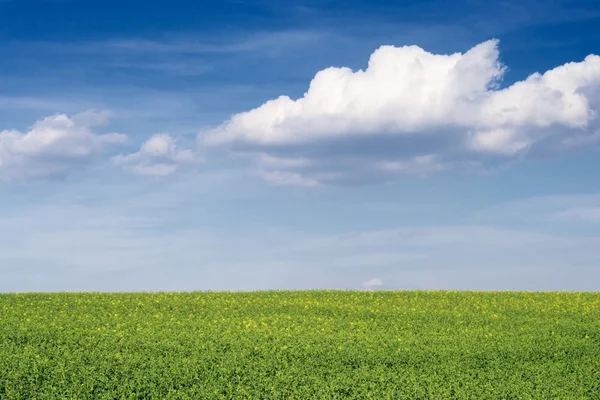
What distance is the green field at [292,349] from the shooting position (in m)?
15.4

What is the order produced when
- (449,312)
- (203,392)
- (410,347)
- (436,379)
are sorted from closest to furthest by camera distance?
(203,392) < (436,379) < (410,347) < (449,312)

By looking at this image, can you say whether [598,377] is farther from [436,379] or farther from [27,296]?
[27,296]

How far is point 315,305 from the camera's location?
28.8 metres

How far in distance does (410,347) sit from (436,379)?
322cm

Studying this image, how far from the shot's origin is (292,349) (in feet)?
61.3

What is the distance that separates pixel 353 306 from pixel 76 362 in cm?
1411

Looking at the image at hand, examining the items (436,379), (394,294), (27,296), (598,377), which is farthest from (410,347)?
(27,296)

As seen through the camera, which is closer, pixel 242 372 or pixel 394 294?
pixel 242 372

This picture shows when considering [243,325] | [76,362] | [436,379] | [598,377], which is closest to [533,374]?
[598,377]

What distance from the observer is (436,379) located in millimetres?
16312

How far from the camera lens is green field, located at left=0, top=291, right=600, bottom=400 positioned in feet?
50.5

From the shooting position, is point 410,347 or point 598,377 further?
point 410,347

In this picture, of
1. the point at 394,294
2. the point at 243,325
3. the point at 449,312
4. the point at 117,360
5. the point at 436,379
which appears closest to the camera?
the point at 436,379

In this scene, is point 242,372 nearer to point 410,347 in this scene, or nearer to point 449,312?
point 410,347
